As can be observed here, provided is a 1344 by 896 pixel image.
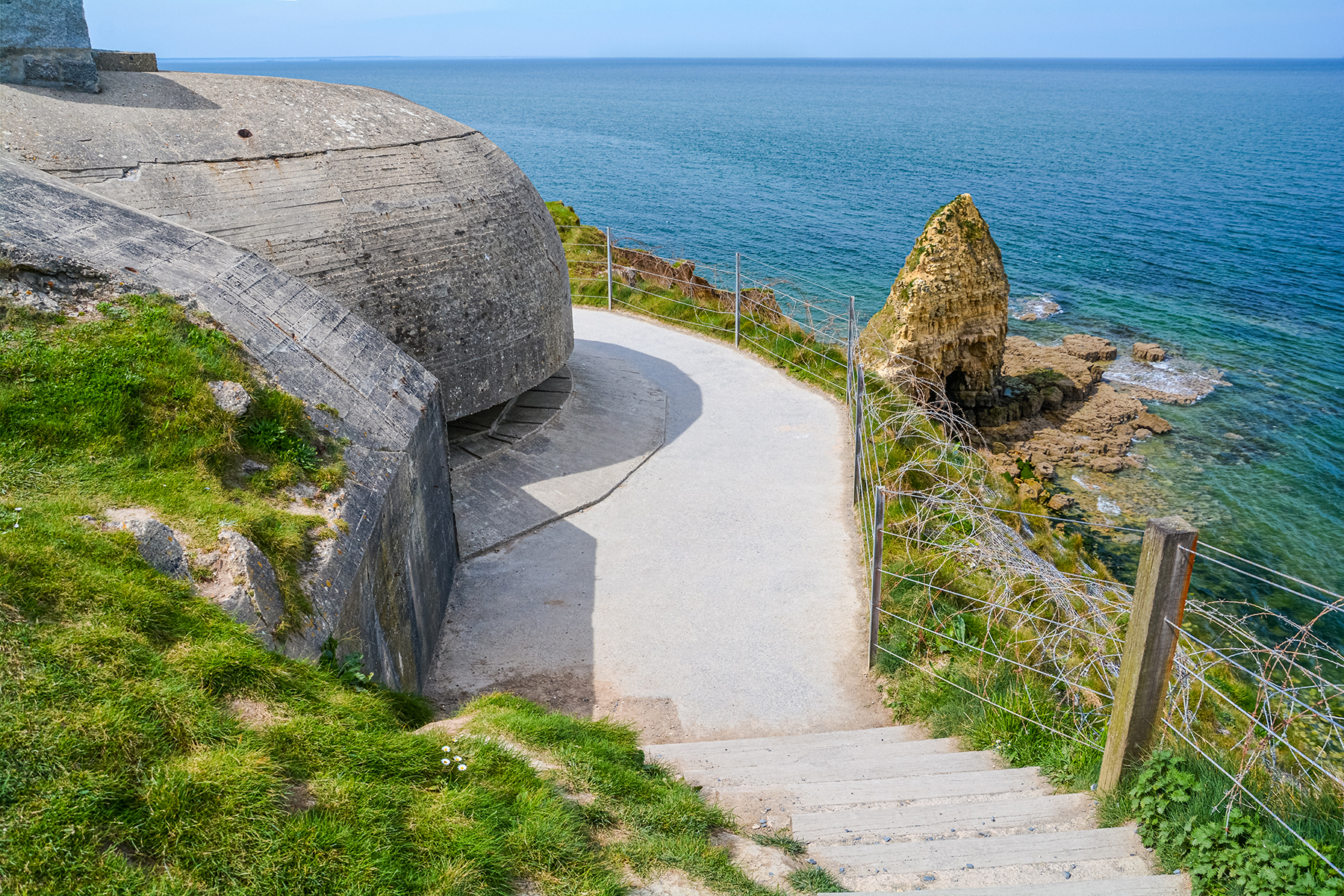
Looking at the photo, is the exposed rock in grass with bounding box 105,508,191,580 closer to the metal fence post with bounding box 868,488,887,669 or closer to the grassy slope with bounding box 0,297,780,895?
A: the grassy slope with bounding box 0,297,780,895

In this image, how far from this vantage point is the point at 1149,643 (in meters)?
5.05

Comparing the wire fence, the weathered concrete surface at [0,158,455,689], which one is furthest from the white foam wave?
the weathered concrete surface at [0,158,455,689]

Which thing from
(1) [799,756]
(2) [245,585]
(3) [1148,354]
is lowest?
(3) [1148,354]

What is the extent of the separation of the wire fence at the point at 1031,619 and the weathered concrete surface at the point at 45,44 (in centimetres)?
968

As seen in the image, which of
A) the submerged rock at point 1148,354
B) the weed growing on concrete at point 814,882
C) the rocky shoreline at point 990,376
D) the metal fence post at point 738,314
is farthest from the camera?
the submerged rock at point 1148,354

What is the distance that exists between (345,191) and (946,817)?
9.24 metres

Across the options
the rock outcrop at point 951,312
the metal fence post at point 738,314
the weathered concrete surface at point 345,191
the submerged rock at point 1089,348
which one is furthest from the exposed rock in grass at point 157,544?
the submerged rock at point 1089,348

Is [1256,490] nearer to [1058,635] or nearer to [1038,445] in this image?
[1038,445]

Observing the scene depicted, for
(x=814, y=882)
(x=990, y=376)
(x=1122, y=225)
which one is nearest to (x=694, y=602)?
(x=814, y=882)

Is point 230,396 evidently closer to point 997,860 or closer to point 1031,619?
point 997,860

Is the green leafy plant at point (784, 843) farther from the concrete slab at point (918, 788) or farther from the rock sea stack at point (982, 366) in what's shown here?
the rock sea stack at point (982, 366)

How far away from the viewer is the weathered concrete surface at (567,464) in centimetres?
1133

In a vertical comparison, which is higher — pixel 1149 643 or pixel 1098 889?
pixel 1149 643

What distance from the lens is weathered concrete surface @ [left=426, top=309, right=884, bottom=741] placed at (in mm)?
8422
